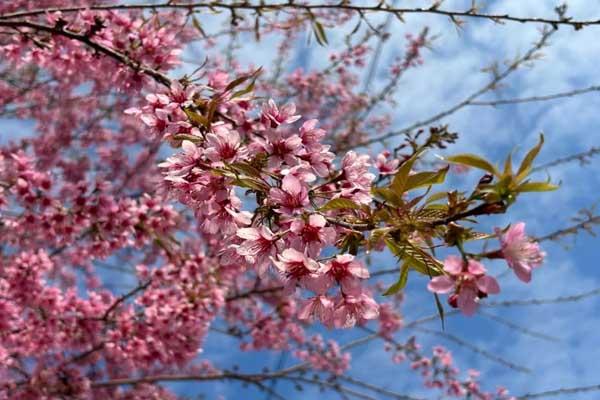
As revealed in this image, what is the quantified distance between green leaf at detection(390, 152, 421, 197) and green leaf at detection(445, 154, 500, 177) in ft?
0.35

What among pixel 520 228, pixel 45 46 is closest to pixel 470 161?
pixel 520 228

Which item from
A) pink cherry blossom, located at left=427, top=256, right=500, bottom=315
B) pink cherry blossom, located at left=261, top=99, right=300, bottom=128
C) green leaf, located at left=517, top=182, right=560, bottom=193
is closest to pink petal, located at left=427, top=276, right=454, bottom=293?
pink cherry blossom, located at left=427, top=256, right=500, bottom=315

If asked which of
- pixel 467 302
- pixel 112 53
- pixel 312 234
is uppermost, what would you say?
pixel 112 53

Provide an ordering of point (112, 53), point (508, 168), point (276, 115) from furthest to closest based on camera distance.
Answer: point (112, 53) < point (276, 115) < point (508, 168)

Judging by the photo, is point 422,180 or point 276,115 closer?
point 422,180

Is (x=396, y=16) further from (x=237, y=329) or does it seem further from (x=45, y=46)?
(x=237, y=329)

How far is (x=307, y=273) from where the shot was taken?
1210 millimetres

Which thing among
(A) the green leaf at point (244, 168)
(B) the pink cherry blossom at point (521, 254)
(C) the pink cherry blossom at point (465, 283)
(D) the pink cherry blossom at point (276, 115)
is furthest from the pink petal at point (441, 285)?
(D) the pink cherry blossom at point (276, 115)

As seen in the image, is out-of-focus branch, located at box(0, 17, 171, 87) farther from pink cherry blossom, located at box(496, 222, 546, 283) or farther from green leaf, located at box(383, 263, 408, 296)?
pink cherry blossom, located at box(496, 222, 546, 283)

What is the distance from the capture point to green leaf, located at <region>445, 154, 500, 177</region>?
0.94m

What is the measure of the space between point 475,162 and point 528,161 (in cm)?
10

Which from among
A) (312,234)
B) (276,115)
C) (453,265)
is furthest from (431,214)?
(276,115)

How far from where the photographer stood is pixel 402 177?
1062 millimetres

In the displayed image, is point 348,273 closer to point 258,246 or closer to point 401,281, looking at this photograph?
point 401,281
